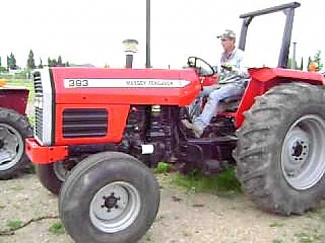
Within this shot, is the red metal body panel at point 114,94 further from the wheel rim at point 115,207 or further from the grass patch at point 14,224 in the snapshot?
the grass patch at point 14,224

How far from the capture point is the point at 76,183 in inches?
148

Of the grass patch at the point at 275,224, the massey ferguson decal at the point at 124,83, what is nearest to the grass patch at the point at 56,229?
the massey ferguson decal at the point at 124,83

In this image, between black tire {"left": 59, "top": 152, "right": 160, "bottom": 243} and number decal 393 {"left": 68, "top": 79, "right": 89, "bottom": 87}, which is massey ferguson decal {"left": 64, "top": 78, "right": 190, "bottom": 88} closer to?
number decal 393 {"left": 68, "top": 79, "right": 89, "bottom": 87}

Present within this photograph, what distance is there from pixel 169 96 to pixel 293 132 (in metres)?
1.33

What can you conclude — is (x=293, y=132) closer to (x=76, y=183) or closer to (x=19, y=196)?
(x=76, y=183)

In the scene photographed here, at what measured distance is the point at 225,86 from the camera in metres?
5.12

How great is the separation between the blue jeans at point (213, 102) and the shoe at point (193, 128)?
29mm

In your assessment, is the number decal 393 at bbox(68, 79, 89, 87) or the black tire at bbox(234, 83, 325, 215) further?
the black tire at bbox(234, 83, 325, 215)

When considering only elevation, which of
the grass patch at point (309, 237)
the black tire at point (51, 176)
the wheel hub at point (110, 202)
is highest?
the wheel hub at point (110, 202)

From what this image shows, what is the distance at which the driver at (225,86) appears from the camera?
4.96 metres

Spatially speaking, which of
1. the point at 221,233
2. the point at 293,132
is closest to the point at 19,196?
the point at 221,233

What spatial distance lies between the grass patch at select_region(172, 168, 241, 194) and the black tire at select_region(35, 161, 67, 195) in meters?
1.42

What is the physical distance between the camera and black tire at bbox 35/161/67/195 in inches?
203

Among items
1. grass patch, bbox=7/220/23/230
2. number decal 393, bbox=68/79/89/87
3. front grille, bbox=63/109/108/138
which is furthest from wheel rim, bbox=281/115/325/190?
grass patch, bbox=7/220/23/230
